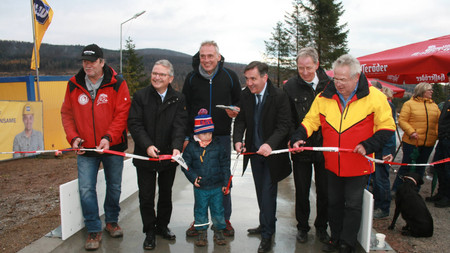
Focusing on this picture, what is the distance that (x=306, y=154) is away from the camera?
3762mm

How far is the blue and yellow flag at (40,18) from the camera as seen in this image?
1097 centimetres

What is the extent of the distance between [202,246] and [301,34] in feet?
148


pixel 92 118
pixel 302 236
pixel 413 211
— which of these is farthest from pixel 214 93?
pixel 413 211

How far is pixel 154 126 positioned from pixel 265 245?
1.79 meters

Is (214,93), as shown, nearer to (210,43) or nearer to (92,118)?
(210,43)

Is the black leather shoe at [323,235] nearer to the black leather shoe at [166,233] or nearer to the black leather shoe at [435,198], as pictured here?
the black leather shoe at [166,233]

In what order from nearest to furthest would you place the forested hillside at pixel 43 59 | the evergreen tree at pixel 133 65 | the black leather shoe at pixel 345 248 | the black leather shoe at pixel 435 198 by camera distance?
the black leather shoe at pixel 345 248
the black leather shoe at pixel 435 198
the evergreen tree at pixel 133 65
the forested hillside at pixel 43 59

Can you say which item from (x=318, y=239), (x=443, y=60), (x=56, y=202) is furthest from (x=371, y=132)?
(x=56, y=202)

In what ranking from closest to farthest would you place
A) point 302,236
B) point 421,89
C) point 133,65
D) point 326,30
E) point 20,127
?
point 302,236
point 421,89
point 20,127
point 326,30
point 133,65

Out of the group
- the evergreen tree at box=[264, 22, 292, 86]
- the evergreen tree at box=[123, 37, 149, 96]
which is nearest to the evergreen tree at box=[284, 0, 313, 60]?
the evergreen tree at box=[264, 22, 292, 86]

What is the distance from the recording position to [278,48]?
2072 inches

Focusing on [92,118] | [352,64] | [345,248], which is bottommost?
[345,248]

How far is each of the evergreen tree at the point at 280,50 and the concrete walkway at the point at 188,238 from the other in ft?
153

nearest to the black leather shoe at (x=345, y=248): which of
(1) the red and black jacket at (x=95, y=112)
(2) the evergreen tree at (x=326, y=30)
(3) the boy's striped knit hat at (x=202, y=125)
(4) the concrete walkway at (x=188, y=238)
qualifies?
(4) the concrete walkway at (x=188, y=238)
